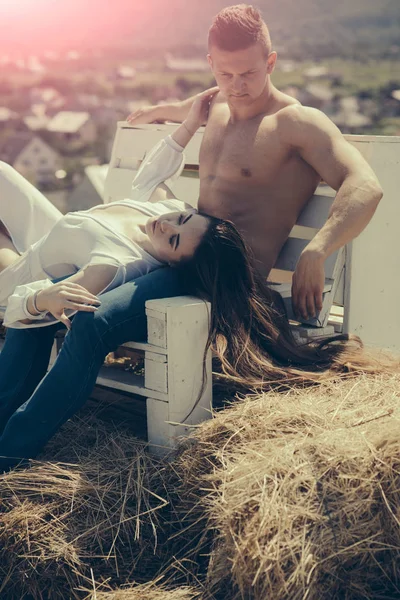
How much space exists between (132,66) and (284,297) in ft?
127

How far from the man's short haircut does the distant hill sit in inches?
1398

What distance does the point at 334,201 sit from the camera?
255 cm

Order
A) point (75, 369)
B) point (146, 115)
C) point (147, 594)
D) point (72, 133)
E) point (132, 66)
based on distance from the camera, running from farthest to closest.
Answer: point (132, 66) → point (72, 133) → point (146, 115) → point (75, 369) → point (147, 594)

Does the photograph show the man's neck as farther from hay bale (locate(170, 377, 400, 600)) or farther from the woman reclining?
hay bale (locate(170, 377, 400, 600))

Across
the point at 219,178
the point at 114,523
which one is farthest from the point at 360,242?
the point at 114,523

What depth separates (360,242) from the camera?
3.21 meters

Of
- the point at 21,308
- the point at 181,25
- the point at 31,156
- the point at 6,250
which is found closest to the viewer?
the point at 21,308

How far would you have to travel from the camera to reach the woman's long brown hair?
236 cm

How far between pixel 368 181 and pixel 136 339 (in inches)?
37.0

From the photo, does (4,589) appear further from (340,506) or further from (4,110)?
(4,110)

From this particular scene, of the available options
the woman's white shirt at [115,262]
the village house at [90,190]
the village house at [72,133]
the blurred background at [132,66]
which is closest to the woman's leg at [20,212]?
the woman's white shirt at [115,262]

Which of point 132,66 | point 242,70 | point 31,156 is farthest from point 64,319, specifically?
point 132,66

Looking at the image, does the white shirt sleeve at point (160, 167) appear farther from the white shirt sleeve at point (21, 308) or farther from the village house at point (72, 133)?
the village house at point (72, 133)

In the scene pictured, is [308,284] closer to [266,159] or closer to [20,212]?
[266,159]
